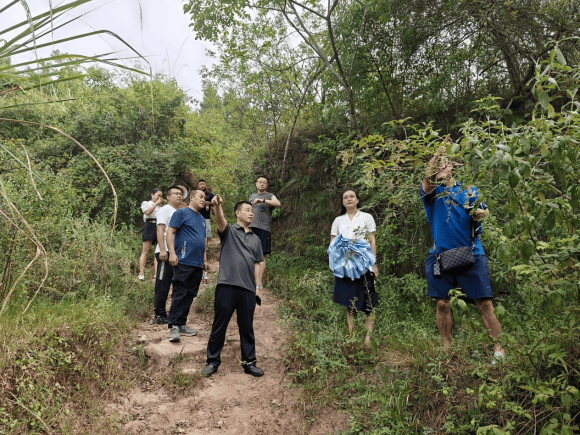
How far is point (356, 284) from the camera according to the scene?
454 cm

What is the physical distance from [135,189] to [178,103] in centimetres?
380

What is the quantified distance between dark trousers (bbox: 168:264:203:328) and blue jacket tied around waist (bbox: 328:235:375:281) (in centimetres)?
190

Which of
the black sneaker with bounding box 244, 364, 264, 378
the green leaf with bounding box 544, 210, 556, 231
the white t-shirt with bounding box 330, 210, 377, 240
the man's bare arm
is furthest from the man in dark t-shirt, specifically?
the green leaf with bounding box 544, 210, 556, 231

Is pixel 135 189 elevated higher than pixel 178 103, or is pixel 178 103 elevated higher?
pixel 178 103

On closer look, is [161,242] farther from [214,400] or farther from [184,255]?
[214,400]

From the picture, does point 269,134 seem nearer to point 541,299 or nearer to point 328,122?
point 328,122

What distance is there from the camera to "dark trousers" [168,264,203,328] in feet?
16.3

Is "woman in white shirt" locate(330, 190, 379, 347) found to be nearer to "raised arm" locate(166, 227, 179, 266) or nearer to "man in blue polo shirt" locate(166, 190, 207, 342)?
"man in blue polo shirt" locate(166, 190, 207, 342)

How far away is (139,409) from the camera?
150 inches

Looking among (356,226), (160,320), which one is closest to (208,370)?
(160,320)

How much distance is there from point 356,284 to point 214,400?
2.05 m

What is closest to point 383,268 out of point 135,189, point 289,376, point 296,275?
point 296,275

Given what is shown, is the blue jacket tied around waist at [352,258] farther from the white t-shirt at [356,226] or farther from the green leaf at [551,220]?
the green leaf at [551,220]

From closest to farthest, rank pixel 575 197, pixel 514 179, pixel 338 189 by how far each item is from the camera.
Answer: pixel 514 179 → pixel 575 197 → pixel 338 189
